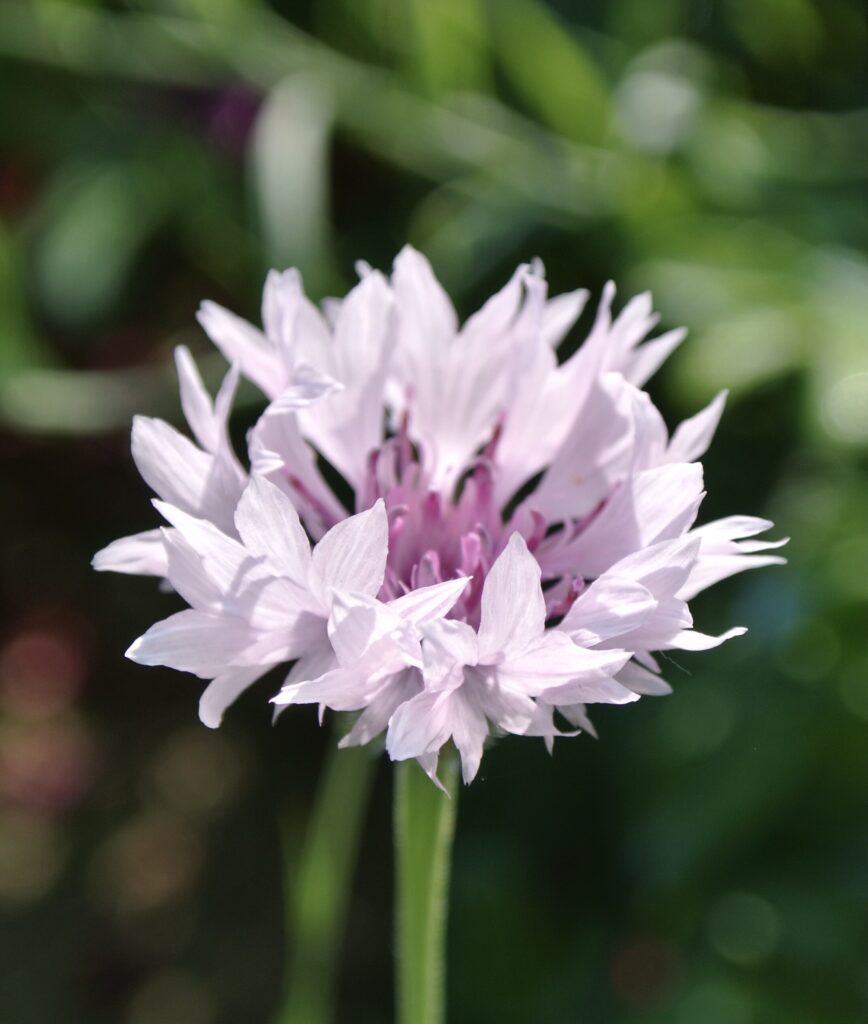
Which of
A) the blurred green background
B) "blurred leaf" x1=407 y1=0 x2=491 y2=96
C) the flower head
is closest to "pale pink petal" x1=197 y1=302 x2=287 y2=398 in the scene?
the flower head

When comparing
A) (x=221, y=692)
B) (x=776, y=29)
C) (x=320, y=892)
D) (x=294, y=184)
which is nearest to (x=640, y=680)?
(x=221, y=692)

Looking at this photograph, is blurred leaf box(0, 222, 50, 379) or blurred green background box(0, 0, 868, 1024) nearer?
blurred green background box(0, 0, 868, 1024)

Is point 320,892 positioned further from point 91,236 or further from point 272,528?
point 91,236

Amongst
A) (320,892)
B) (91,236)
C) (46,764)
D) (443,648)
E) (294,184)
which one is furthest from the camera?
(46,764)

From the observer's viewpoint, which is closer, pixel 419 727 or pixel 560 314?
pixel 419 727

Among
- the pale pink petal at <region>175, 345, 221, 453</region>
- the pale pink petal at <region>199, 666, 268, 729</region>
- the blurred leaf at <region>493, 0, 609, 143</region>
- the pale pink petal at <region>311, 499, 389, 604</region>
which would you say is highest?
the blurred leaf at <region>493, 0, 609, 143</region>

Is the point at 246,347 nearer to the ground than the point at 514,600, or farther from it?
farther from it

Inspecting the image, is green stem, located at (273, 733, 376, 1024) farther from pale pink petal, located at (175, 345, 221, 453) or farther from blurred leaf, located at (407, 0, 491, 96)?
blurred leaf, located at (407, 0, 491, 96)

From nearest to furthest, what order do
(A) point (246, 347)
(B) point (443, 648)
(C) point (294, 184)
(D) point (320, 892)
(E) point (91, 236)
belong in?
(B) point (443, 648) < (A) point (246, 347) < (D) point (320, 892) < (C) point (294, 184) < (E) point (91, 236)
